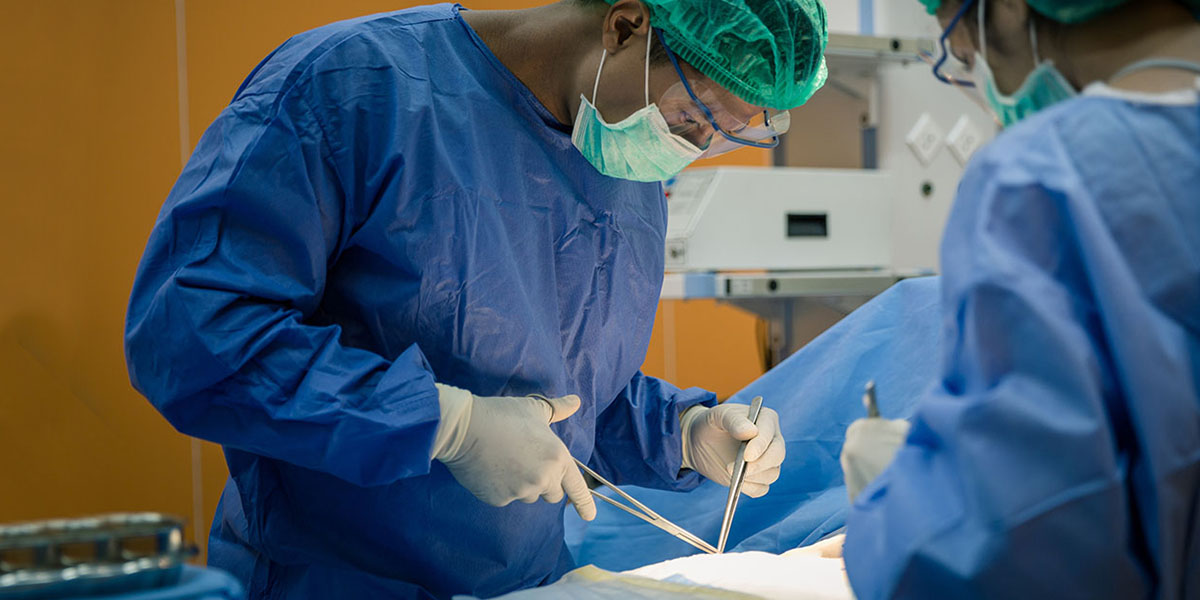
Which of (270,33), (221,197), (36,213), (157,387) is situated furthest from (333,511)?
(270,33)

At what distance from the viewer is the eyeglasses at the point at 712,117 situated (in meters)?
1.41

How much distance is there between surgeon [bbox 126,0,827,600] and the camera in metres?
1.18

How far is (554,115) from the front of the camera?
148cm

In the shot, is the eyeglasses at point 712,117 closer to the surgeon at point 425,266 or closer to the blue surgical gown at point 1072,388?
the surgeon at point 425,266

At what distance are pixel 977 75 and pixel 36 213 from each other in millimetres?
2621

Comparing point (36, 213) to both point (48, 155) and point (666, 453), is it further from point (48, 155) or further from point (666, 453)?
point (666, 453)

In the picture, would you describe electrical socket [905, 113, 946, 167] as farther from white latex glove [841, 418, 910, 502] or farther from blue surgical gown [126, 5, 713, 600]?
white latex glove [841, 418, 910, 502]

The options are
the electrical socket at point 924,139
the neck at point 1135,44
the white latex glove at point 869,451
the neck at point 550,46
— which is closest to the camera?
the neck at point 1135,44

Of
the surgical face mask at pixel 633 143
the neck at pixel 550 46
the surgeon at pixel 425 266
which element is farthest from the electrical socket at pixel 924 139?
the neck at pixel 550 46

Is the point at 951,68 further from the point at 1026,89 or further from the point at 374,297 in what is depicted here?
the point at 374,297

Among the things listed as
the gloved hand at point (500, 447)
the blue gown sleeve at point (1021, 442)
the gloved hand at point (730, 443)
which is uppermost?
the blue gown sleeve at point (1021, 442)

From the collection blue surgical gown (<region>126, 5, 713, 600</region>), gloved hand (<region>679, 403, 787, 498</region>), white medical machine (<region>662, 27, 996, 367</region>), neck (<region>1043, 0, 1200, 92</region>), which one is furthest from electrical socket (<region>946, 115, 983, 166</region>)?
neck (<region>1043, 0, 1200, 92</region>)

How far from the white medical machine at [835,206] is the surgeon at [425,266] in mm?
1147

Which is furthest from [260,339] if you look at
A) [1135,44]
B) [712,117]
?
[1135,44]
